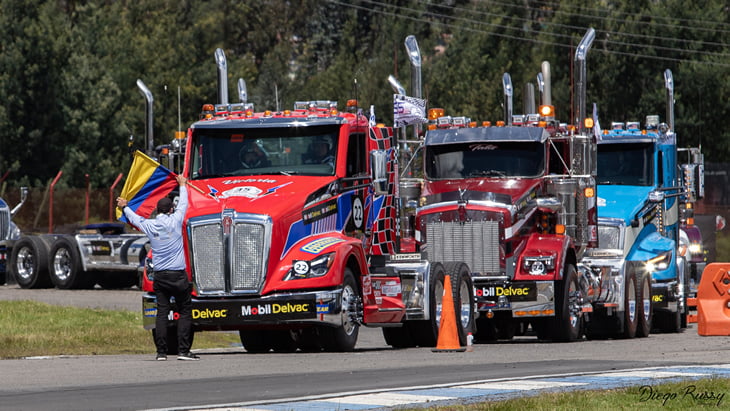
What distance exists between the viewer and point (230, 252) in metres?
17.7

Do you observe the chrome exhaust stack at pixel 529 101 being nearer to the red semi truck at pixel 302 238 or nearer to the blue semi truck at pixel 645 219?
the blue semi truck at pixel 645 219

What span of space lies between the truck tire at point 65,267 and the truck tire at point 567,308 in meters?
16.0

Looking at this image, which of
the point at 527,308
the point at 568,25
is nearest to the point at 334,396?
the point at 527,308

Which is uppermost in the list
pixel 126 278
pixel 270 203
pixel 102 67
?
pixel 102 67

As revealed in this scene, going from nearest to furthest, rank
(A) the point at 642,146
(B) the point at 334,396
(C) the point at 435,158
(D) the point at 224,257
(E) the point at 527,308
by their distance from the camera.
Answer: (B) the point at 334,396 < (D) the point at 224,257 < (E) the point at 527,308 < (C) the point at 435,158 < (A) the point at 642,146

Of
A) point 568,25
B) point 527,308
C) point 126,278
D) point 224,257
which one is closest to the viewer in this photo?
point 224,257

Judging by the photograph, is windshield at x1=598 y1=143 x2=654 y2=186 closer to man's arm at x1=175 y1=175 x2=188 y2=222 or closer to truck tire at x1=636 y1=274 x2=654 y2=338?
truck tire at x1=636 y1=274 x2=654 y2=338

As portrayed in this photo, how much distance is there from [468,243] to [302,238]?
13.8 ft

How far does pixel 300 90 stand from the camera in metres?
72.7

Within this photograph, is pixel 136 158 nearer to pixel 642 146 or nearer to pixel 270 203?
pixel 270 203

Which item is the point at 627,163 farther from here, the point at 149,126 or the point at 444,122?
the point at 149,126

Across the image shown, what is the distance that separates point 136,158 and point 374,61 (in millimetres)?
53796

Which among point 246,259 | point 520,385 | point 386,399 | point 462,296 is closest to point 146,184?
point 246,259

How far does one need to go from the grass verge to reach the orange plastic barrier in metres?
7.41
